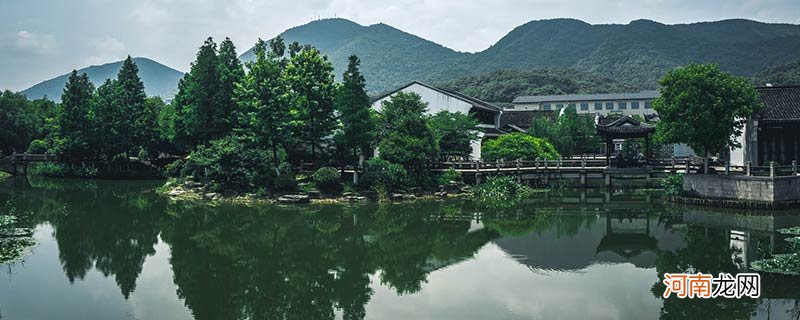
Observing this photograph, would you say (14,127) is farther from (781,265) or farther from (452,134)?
(781,265)

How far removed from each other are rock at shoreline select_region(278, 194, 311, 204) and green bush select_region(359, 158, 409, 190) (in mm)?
3123

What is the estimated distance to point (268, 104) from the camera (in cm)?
2991

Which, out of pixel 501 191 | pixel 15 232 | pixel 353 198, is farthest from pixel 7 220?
pixel 501 191

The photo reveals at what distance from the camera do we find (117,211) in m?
26.2

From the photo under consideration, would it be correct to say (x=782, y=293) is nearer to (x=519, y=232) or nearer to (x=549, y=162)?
(x=519, y=232)

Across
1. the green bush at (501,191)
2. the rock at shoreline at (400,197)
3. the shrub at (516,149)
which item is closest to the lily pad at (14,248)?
the rock at shoreline at (400,197)

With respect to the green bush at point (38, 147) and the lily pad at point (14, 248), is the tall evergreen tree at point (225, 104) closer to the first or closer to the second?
the lily pad at point (14, 248)

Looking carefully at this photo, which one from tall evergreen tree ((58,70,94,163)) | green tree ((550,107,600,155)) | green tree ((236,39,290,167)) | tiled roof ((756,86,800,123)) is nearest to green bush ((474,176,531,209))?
green tree ((550,107,600,155))

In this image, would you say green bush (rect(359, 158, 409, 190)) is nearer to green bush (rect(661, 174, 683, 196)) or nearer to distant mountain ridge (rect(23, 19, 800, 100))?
green bush (rect(661, 174, 683, 196))

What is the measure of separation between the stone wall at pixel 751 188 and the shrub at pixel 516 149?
10925mm

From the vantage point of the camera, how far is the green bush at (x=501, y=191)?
2992 centimetres

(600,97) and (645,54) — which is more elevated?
(645,54)

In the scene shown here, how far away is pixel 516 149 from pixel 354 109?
11315 millimetres

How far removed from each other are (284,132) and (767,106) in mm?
26153
